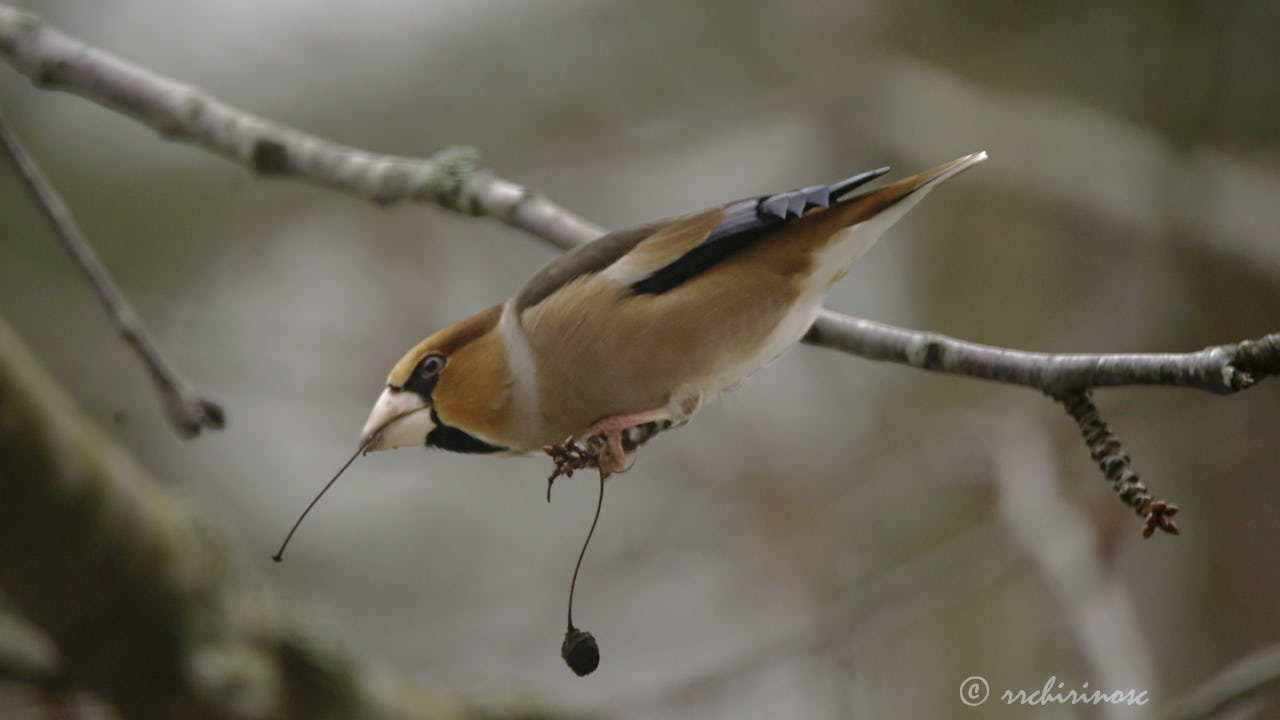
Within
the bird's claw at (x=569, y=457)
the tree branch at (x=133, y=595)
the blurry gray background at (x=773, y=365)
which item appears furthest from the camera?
the blurry gray background at (x=773, y=365)

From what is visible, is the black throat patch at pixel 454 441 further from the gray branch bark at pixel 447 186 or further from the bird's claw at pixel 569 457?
the gray branch bark at pixel 447 186

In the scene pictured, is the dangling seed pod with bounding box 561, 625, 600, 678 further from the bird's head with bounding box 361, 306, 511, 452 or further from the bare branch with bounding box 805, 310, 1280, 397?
the bare branch with bounding box 805, 310, 1280, 397

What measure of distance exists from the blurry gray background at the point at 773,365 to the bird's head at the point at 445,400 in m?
0.63

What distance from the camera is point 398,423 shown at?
65cm

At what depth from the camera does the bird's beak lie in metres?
0.65

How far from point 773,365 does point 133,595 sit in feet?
2.93

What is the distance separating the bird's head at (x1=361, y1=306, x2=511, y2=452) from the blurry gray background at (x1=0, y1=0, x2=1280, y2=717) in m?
0.63

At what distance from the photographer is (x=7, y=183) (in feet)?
4.76

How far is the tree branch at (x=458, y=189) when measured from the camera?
568 mm

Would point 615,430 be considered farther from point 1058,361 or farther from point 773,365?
point 773,365

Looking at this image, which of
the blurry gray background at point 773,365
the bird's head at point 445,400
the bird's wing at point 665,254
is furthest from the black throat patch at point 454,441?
the blurry gray background at point 773,365

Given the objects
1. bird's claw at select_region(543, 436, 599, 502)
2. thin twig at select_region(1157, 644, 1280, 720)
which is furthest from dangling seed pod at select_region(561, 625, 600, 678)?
thin twig at select_region(1157, 644, 1280, 720)

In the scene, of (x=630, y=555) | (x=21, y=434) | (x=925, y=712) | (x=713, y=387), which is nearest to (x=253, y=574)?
(x=21, y=434)

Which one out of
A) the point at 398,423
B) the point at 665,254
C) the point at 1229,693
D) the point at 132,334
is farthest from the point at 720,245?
the point at 1229,693
